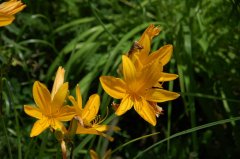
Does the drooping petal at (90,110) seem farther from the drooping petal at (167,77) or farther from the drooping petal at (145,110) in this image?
the drooping petal at (167,77)

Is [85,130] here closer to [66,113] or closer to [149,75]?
[66,113]

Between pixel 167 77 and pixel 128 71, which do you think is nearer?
pixel 128 71

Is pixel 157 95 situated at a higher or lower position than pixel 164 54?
lower

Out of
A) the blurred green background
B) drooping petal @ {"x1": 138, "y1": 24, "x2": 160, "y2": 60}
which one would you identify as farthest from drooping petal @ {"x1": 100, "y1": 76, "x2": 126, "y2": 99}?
the blurred green background

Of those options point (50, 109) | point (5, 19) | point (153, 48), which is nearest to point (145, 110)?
point (50, 109)

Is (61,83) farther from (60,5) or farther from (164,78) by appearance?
(60,5)

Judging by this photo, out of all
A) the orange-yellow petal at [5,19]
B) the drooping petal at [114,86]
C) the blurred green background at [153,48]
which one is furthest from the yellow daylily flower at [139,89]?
the blurred green background at [153,48]
